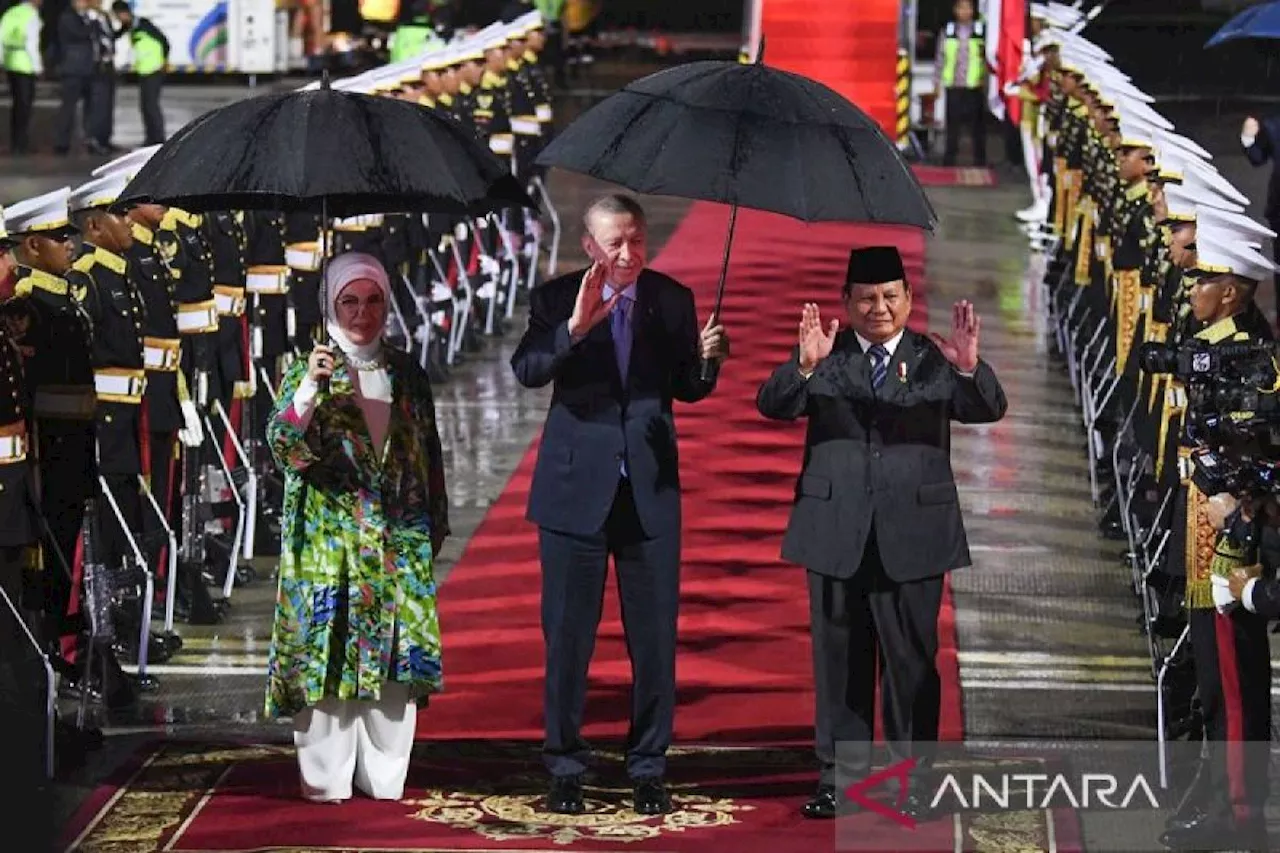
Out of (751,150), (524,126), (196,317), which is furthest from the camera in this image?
(524,126)

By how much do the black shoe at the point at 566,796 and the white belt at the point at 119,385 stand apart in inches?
107

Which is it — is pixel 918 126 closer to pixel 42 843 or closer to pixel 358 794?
pixel 358 794

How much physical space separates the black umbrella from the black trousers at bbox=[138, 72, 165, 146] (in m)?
21.6

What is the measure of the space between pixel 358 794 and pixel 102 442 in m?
2.23

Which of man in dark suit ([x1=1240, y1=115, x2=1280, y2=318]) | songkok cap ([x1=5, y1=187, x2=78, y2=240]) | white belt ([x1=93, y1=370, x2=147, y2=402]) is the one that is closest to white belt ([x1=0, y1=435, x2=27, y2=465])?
songkok cap ([x1=5, y1=187, x2=78, y2=240])

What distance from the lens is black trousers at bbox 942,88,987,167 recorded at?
28562 mm

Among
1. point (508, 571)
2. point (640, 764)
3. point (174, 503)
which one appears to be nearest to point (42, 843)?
point (640, 764)

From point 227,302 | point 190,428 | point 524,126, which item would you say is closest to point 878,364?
point 190,428

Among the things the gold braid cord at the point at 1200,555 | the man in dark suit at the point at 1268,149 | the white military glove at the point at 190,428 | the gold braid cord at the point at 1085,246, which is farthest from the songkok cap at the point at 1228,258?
the man in dark suit at the point at 1268,149

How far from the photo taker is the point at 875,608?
807 centimetres

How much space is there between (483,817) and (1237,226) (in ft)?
10.1

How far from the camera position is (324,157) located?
783cm

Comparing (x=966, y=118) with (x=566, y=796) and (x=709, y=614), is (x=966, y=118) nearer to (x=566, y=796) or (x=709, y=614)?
(x=709, y=614)

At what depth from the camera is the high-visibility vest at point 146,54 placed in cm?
2853
